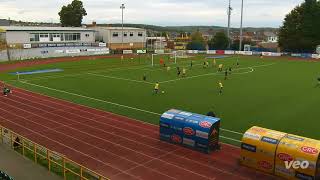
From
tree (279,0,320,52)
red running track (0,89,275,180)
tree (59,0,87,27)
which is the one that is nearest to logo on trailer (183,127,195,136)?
red running track (0,89,275,180)

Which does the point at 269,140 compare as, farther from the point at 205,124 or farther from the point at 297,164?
the point at 205,124

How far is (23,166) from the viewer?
17828 mm

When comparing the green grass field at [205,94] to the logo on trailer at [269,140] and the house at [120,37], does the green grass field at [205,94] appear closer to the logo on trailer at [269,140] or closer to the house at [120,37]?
the logo on trailer at [269,140]

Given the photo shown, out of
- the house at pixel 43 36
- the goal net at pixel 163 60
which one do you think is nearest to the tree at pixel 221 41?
the goal net at pixel 163 60

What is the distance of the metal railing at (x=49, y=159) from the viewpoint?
1649cm

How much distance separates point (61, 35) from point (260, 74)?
176 feet

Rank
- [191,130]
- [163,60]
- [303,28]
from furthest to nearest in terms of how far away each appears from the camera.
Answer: [303,28] < [163,60] < [191,130]

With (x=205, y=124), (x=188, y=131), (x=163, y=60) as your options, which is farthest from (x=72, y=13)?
(x=205, y=124)

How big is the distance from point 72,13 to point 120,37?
22980 millimetres

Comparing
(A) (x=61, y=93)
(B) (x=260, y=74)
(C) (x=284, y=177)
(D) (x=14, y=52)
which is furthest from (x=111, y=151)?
(D) (x=14, y=52)

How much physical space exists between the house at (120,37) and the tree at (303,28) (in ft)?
137

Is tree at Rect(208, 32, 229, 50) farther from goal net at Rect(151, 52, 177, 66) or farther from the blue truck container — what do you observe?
the blue truck container

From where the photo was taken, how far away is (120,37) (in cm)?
9988

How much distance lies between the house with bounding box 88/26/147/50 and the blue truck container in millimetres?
78324
